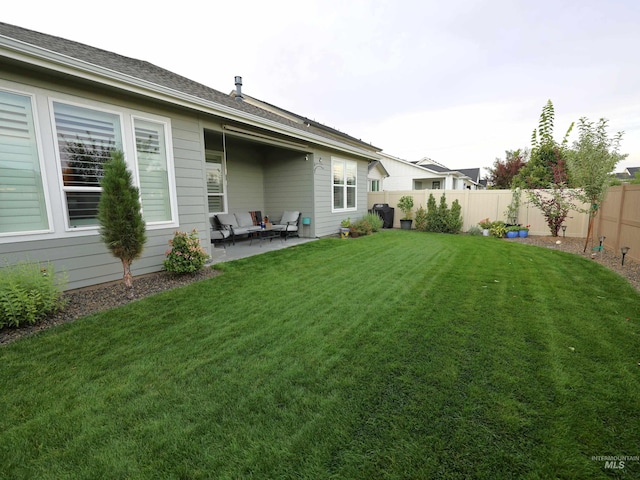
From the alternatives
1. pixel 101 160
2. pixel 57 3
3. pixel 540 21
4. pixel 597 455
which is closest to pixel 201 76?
pixel 57 3

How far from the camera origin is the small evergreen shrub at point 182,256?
452 cm

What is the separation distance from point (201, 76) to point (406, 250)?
600 inches

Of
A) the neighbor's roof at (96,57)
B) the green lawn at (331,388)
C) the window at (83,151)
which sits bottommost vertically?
the green lawn at (331,388)

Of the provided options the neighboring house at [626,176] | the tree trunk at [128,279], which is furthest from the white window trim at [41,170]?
the neighboring house at [626,176]

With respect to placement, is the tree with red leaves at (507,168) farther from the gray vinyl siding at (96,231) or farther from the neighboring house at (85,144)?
the gray vinyl siding at (96,231)

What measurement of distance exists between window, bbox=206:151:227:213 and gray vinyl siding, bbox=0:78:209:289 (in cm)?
239

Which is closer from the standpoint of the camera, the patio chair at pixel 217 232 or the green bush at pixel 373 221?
the patio chair at pixel 217 232

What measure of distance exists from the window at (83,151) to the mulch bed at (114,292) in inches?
39.7

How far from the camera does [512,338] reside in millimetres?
2707

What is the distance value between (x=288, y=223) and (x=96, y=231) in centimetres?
480

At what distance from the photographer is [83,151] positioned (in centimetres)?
396

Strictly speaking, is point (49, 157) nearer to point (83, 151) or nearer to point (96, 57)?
point (83, 151)

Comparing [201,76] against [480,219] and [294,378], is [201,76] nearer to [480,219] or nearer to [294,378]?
[480,219]

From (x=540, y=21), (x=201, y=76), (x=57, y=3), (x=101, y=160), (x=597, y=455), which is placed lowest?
(x=597, y=455)
